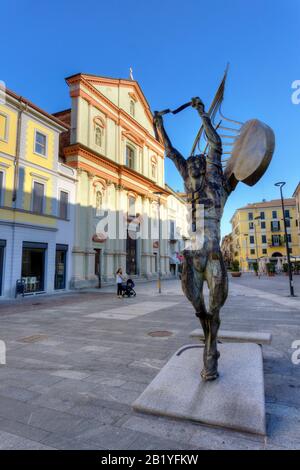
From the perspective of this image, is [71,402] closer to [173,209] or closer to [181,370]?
[181,370]

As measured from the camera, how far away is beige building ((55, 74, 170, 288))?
84.9 ft

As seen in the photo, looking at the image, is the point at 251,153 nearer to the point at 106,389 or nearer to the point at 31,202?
the point at 106,389

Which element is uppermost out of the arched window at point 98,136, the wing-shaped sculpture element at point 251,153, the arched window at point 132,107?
the arched window at point 132,107

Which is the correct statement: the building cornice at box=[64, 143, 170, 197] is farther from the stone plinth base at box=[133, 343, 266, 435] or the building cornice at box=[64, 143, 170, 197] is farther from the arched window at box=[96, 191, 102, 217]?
the stone plinth base at box=[133, 343, 266, 435]

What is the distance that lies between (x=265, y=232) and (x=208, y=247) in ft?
266

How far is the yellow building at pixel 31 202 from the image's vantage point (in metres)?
17.8

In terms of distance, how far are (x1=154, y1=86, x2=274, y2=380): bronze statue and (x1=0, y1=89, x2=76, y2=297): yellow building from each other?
1645 cm

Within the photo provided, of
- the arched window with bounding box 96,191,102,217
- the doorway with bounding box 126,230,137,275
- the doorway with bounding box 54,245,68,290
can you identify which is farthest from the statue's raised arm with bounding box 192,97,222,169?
the doorway with bounding box 126,230,137,275

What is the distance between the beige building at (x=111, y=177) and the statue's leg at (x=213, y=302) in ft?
69.0

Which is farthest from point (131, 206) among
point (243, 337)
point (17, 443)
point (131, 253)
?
point (17, 443)

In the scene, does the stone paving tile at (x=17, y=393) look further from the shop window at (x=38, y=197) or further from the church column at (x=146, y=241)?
the church column at (x=146, y=241)

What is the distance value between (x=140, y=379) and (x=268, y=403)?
5.98 ft

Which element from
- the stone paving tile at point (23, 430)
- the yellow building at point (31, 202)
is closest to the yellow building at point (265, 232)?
the yellow building at point (31, 202)

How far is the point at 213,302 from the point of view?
359 cm
